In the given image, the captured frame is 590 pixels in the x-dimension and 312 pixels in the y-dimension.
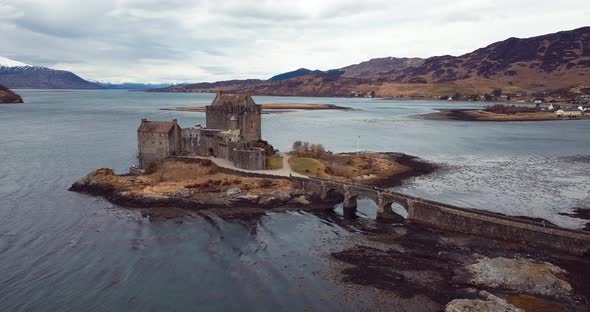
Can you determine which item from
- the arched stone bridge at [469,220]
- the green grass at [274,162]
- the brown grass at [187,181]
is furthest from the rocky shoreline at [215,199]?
the green grass at [274,162]

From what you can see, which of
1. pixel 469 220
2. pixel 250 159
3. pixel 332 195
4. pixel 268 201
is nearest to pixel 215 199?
pixel 268 201

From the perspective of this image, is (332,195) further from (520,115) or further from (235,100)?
(520,115)

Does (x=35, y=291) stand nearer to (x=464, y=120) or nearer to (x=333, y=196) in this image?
(x=333, y=196)

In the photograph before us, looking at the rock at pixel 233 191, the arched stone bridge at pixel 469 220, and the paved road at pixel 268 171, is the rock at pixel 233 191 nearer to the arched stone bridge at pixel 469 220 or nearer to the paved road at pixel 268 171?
the paved road at pixel 268 171

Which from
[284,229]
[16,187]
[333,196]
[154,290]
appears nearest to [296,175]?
[333,196]

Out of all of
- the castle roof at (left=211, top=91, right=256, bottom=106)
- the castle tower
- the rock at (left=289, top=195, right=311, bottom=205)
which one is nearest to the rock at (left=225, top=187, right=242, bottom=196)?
the rock at (left=289, top=195, right=311, bottom=205)
